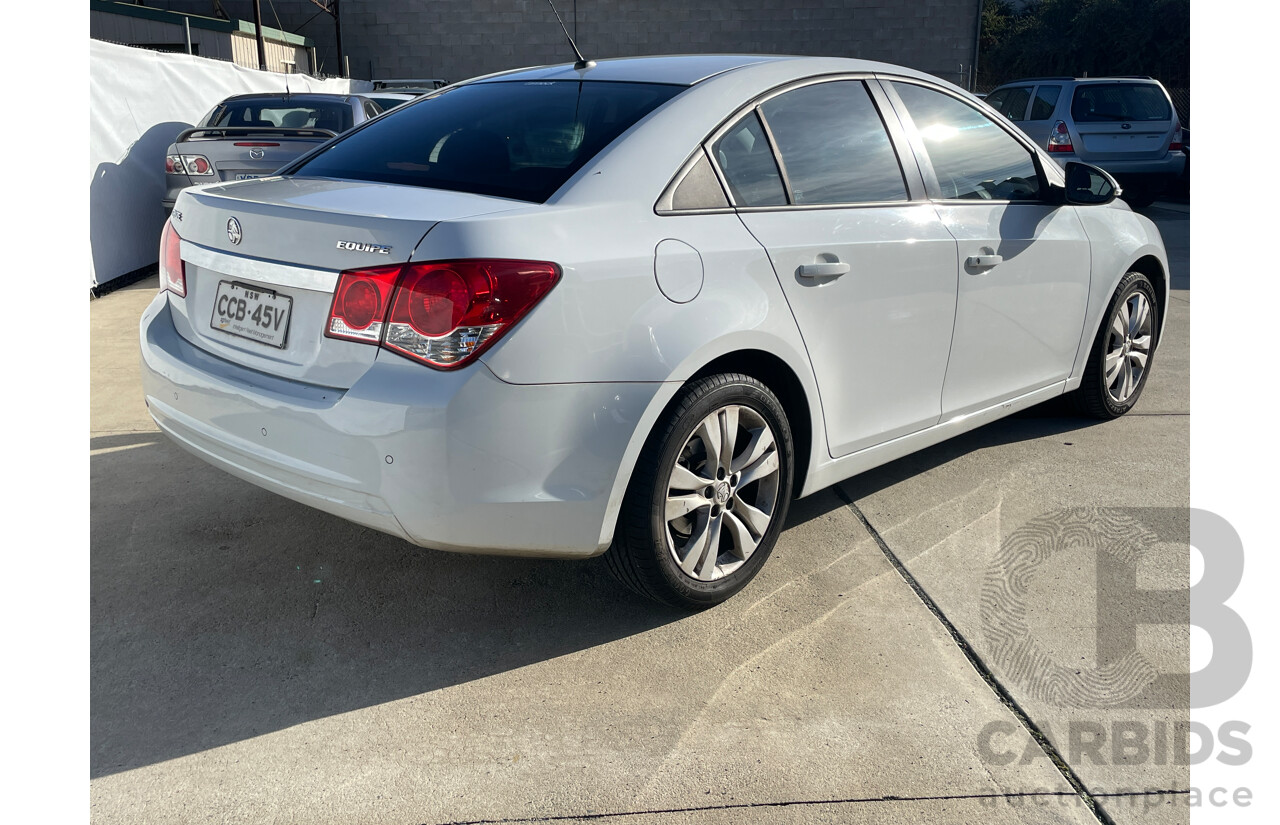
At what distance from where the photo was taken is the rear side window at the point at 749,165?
3031 millimetres

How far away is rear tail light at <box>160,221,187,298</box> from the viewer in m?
3.12

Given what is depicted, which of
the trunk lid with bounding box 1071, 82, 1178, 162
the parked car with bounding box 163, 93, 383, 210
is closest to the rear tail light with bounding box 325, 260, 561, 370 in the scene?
the parked car with bounding box 163, 93, 383, 210

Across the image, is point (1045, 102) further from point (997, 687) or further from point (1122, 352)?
point (997, 687)

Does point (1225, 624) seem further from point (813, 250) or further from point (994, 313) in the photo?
point (813, 250)

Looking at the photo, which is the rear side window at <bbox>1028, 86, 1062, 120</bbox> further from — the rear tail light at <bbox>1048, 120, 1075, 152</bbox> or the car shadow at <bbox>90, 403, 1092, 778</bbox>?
the car shadow at <bbox>90, 403, 1092, 778</bbox>

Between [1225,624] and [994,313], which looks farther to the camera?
[994,313]

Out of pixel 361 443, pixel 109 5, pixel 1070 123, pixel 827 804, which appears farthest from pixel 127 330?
pixel 109 5

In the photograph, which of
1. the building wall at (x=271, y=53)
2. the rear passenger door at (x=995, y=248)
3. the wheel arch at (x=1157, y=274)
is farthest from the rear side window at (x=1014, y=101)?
the building wall at (x=271, y=53)

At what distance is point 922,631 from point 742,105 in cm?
167

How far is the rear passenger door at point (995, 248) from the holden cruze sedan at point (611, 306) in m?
0.01

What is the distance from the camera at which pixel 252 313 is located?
279cm

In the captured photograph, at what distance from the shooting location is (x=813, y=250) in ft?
10.3

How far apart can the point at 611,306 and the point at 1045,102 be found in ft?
41.5

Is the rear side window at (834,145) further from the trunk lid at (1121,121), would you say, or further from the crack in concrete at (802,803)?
the trunk lid at (1121,121)
